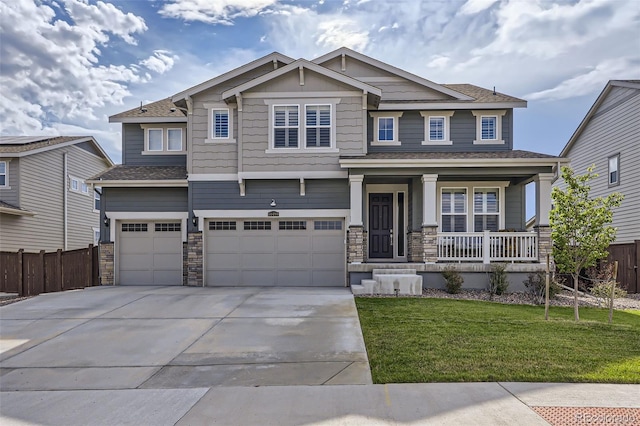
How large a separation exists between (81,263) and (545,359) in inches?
543

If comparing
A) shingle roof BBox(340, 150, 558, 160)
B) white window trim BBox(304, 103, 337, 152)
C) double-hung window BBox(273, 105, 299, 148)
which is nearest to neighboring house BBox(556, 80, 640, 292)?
shingle roof BBox(340, 150, 558, 160)

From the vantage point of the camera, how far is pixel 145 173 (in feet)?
49.5

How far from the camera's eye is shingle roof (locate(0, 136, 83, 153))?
1902 centimetres

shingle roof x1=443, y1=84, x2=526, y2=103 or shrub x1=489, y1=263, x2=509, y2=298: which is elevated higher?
shingle roof x1=443, y1=84, x2=526, y2=103

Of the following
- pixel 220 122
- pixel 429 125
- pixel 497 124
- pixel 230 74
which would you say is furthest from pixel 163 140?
pixel 497 124

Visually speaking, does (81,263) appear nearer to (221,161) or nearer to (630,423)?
(221,161)

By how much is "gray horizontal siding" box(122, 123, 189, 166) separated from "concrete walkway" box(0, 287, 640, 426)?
7.60m

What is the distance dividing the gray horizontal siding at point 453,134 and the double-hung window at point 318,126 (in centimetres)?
179

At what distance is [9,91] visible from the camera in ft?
56.2

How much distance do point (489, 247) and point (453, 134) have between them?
14.4 feet

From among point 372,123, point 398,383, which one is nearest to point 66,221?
point 372,123

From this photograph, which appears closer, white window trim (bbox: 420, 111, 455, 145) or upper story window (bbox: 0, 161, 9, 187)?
white window trim (bbox: 420, 111, 455, 145)

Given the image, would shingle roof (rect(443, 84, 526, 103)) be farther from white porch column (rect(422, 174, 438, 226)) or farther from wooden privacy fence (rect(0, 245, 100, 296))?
wooden privacy fence (rect(0, 245, 100, 296))

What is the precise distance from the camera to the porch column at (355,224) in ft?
43.1
